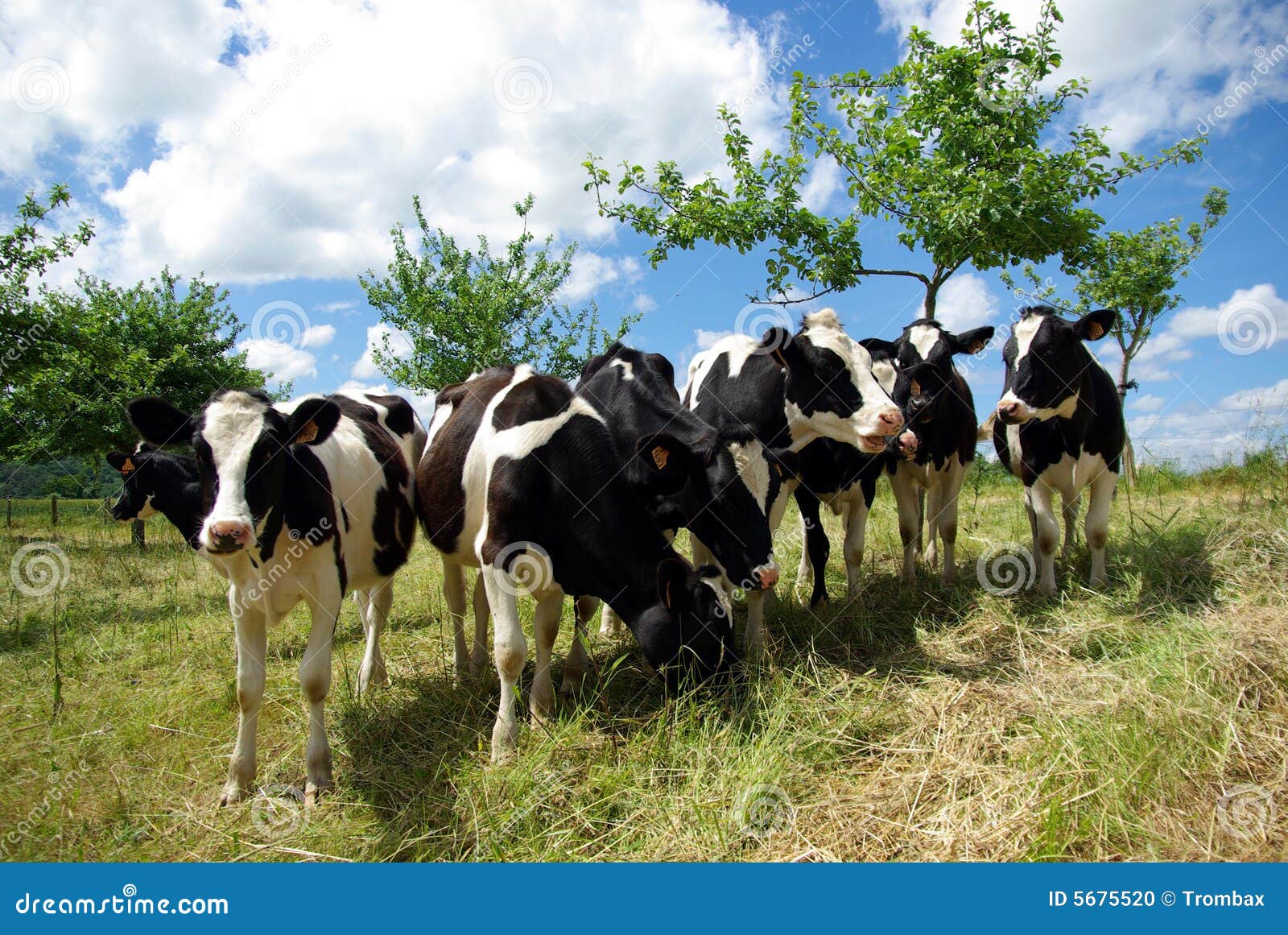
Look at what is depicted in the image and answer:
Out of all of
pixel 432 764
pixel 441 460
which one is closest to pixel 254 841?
pixel 432 764

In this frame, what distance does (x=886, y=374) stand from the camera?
6.90 meters

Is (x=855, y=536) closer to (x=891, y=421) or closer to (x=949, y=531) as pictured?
(x=949, y=531)

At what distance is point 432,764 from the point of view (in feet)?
14.3

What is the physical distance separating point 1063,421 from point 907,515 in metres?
1.72

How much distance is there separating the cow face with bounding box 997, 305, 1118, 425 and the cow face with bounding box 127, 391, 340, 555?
203 inches

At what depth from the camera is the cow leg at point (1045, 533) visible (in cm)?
658

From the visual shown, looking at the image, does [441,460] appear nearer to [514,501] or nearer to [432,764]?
[514,501]

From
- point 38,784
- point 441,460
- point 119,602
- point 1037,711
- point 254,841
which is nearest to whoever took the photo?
point 254,841

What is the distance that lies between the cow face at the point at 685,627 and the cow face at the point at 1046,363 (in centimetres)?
315

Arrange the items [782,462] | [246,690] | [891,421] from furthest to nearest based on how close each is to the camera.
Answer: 1. [891,421]
2. [782,462]
3. [246,690]

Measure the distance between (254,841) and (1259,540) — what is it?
7491 mm
